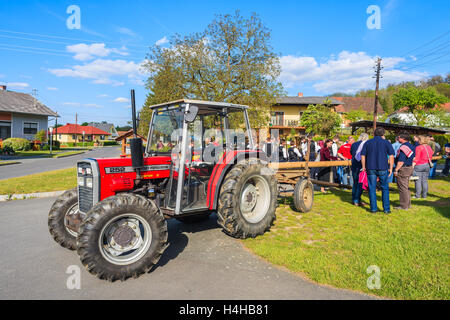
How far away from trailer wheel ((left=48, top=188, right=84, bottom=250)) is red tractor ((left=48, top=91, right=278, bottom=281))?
14mm

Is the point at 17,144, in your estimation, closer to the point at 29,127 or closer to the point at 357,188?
the point at 29,127

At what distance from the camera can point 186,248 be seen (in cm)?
472

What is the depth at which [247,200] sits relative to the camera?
538cm

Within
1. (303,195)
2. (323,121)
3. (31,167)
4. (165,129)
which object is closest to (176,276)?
(165,129)

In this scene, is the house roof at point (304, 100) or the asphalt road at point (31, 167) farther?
the house roof at point (304, 100)

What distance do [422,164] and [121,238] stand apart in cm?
844

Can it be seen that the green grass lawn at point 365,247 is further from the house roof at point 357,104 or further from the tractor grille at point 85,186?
the house roof at point 357,104

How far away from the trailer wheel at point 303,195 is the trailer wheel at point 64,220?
450cm

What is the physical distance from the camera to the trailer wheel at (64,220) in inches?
177

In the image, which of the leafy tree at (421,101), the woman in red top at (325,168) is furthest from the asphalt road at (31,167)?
the leafy tree at (421,101)

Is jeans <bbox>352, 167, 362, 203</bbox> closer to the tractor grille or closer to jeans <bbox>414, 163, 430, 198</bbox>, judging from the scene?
jeans <bbox>414, 163, 430, 198</bbox>

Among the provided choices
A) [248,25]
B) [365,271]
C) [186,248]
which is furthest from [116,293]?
[248,25]

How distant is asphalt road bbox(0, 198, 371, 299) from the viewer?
3271mm
